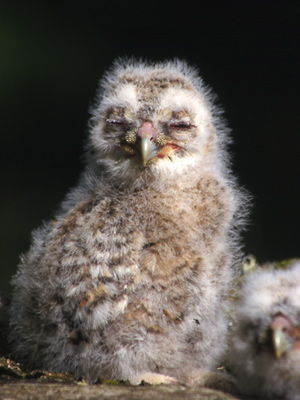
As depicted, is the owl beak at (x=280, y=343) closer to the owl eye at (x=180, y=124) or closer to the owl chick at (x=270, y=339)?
the owl chick at (x=270, y=339)

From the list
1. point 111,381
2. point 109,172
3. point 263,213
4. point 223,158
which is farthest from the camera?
point 263,213

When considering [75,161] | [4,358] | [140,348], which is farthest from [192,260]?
[75,161]

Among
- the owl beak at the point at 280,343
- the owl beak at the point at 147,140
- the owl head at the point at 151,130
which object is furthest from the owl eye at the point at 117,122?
the owl beak at the point at 280,343

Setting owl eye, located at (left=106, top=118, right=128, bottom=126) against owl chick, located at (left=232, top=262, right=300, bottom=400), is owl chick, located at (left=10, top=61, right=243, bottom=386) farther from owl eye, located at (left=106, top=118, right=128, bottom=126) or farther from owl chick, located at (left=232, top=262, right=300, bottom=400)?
owl chick, located at (left=232, top=262, right=300, bottom=400)

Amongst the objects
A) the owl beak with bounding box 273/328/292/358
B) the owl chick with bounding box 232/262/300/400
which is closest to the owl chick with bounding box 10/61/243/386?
the owl chick with bounding box 232/262/300/400

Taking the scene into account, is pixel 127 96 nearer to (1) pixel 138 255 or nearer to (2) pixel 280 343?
(1) pixel 138 255

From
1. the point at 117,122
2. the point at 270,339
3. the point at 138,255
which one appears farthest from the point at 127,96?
the point at 270,339

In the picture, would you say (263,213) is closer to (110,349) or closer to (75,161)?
(75,161)
